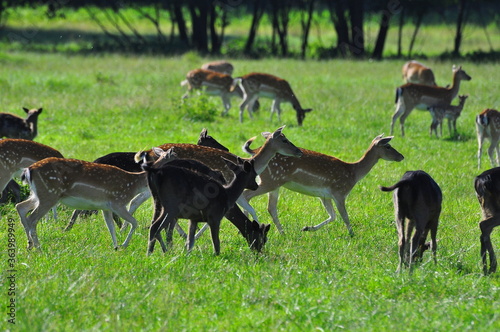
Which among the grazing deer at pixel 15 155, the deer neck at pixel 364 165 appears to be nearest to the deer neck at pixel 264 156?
the deer neck at pixel 364 165

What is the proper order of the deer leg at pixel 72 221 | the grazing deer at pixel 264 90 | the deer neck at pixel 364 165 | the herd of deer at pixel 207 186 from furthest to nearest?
the grazing deer at pixel 264 90, the deer neck at pixel 364 165, the deer leg at pixel 72 221, the herd of deer at pixel 207 186

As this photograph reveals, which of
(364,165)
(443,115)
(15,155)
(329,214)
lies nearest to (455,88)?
(443,115)

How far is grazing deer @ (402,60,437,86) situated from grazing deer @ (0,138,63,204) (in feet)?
50.5

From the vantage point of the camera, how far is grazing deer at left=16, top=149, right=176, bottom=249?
827cm

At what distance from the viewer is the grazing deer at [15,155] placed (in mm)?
9867

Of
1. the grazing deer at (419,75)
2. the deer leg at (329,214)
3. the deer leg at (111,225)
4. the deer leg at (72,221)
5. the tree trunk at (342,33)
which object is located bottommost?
the tree trunk at (342,33)

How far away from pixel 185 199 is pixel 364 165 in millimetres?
3262

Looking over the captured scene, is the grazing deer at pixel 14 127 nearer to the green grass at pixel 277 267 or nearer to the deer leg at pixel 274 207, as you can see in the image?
the green grass at pixel 277 267

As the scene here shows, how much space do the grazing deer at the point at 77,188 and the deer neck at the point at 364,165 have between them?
2671 mm

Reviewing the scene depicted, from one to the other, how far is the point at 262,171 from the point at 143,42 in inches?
1236

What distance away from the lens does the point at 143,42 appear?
40188mm

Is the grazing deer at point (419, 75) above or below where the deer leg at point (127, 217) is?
below

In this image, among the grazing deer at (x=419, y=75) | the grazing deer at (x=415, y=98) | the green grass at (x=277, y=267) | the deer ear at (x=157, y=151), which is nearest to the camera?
the green grass at (x=277, y=267)

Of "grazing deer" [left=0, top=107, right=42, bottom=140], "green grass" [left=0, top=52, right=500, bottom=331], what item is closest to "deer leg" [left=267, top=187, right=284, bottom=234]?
"green grass" [left=0, top=52, right=500, bottom=331]
